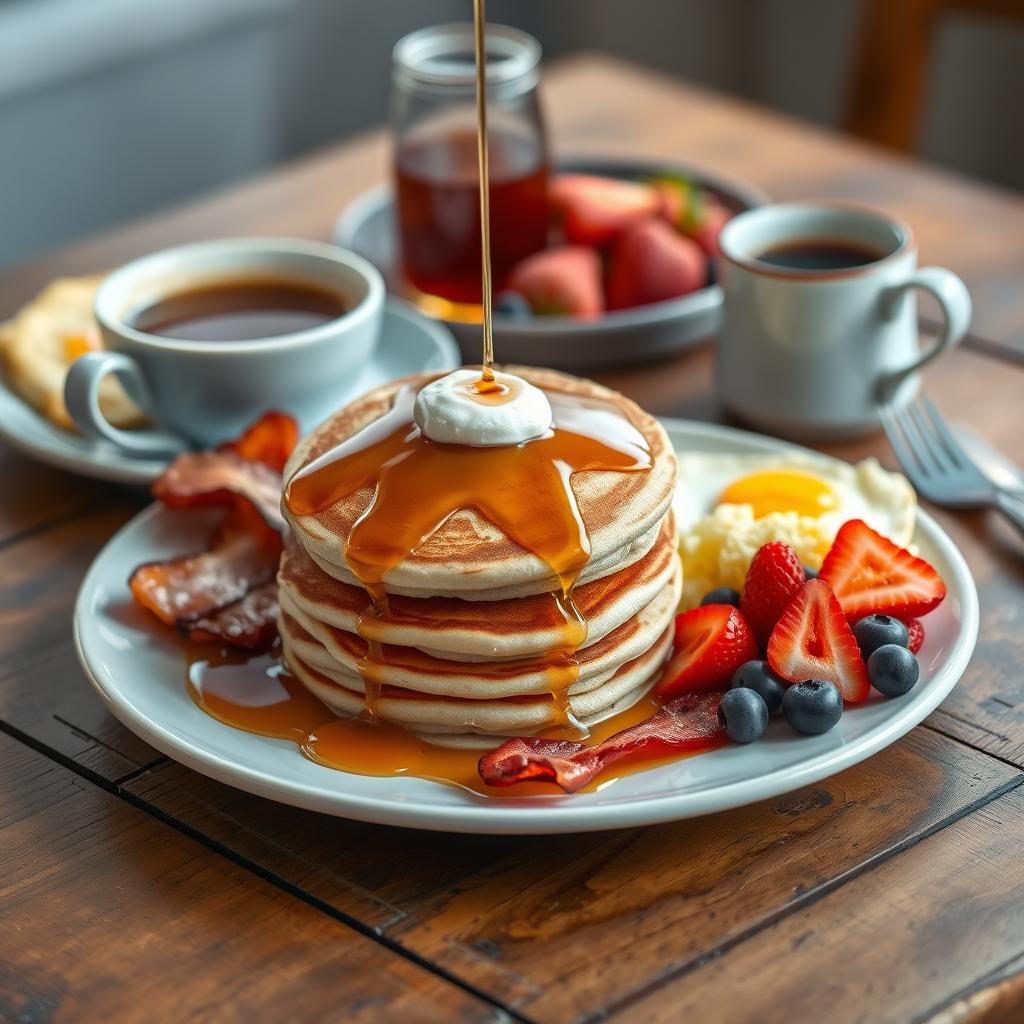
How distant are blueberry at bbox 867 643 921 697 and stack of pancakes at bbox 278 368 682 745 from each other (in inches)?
6.9

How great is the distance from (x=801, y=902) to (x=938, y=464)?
71 centimetres

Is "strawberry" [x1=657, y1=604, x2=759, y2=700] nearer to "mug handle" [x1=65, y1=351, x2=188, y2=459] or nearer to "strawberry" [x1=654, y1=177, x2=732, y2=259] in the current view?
"mug handle" [x1=65, y1=351, x2=188, y2=459]

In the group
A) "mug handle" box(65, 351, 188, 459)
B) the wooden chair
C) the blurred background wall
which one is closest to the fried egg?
"mug handle" box(65, 351, 188, 459)

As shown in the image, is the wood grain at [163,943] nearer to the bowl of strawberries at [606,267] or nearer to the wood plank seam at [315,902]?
the wood plank seam at [315,902]

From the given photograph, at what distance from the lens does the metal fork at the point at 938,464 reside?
5.03 ft

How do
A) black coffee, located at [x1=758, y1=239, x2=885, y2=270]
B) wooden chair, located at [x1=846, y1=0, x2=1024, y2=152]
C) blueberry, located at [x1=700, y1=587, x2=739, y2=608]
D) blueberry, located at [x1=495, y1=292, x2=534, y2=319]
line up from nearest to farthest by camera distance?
blueberry, located at [x1=700, y1=587, x2=739, y2=608], black coffee, located at [x1=758, y1=239, x2=885, y2=270], blueberry, located at [x1=495, y1=292, x2=534, y2=319], wooden chair, located at [x1=846, y1=0, x2=1024, y2=152]

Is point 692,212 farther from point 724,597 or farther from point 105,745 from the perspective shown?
point 105,745

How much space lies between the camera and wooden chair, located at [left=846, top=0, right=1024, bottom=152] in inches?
108

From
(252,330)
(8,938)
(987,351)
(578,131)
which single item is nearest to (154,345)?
(252,330)

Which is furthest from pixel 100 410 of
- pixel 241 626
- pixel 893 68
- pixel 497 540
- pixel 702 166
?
pixel 893 68

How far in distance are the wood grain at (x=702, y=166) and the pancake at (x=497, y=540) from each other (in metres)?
0.95

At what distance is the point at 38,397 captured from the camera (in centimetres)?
169

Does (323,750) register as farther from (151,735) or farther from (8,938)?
(8,938)

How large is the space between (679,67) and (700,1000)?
13.6 ft
